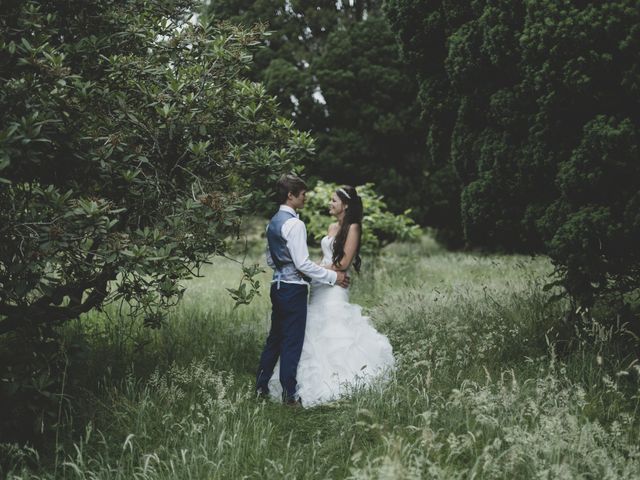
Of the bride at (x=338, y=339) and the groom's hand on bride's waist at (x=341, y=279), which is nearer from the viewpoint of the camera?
the bride at (x=338, y=339)

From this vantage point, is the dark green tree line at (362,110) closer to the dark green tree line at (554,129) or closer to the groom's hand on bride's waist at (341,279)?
the dark green tree line at (554,129)

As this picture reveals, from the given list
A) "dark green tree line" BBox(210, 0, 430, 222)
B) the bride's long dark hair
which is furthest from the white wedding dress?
"dark green tree line" BBox(210, 0, 430, 222)

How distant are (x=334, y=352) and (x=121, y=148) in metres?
2.74

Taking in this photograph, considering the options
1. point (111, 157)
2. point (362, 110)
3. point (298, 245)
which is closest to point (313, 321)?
point (298, 245)

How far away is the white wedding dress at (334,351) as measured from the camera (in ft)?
18.1

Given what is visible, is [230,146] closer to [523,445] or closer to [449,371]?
[449,371]

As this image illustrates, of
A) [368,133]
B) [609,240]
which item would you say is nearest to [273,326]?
[609,240]

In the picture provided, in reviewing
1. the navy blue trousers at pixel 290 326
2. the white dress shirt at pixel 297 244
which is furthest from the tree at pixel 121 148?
the navy blue trousers at pixel 290 326

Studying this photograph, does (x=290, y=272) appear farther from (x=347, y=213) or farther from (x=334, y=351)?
(x=347, y=213)

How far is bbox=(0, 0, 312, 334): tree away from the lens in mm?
3791

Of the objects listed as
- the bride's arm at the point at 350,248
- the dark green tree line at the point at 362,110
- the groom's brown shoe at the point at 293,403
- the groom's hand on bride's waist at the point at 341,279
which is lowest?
the groom's brown shoe at the point at 293,403

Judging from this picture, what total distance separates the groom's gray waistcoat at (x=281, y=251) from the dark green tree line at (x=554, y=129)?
2204 mm

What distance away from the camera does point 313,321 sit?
6.02m

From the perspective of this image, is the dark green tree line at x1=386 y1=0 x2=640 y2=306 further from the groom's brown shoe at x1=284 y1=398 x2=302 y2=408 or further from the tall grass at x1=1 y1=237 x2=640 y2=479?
the groom's brown shoe at x1=284 y1=398 x2=302 y2=408
